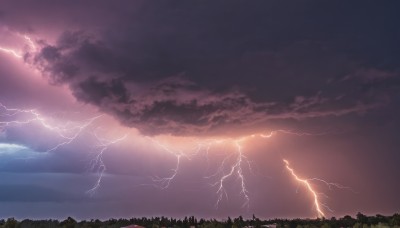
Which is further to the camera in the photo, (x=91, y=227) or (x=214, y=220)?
(x=214, y=220)

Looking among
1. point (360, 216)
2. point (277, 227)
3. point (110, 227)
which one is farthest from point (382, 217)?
point (110, 227)

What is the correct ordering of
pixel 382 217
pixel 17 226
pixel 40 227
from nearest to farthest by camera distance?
pixel 17 226
pixel 40 227
pixel 382 217

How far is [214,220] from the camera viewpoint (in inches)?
2003

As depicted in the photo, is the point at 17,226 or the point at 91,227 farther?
the point at 91,227

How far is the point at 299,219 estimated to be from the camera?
56469 mm

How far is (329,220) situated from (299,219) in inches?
130

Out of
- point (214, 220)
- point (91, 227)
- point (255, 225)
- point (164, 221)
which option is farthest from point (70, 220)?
point (255, 225)

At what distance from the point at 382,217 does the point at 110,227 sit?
28524 millimetres

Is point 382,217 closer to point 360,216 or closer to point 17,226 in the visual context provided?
point 360,216

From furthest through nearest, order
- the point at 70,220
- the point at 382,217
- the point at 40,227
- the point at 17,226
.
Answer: the point at 382,217, the point at 70,220, the point at 40,227, the point at 17,226

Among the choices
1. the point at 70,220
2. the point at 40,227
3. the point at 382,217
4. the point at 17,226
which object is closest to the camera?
the point at 17,226

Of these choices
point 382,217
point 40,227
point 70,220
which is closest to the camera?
point 40,227

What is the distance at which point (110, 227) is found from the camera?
47906mm

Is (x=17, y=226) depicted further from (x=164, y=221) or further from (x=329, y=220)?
(x=329, y=220)
